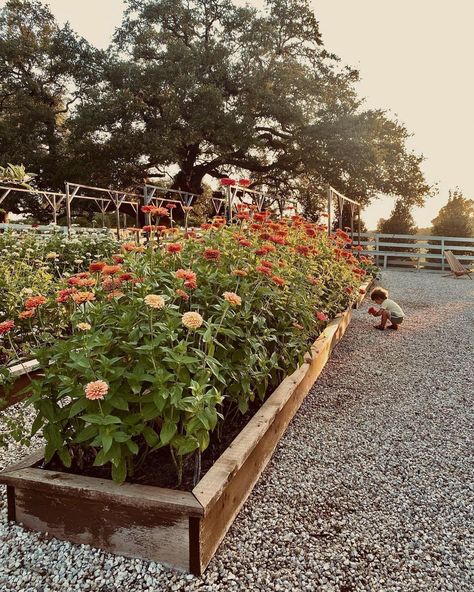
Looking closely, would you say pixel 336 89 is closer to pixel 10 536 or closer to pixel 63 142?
pixel 63 142

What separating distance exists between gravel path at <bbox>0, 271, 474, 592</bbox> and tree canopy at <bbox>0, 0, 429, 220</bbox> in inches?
492

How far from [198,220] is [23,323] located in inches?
744

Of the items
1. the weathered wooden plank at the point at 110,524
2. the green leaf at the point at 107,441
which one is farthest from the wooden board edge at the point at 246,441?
the green leaf at the point at 107,441

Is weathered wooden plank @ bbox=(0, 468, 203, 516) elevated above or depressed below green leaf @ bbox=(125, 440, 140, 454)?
below

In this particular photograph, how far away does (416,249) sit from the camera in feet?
54.9

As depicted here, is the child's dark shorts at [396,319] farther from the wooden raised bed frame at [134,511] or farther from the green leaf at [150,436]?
the green leaf at [150,436]

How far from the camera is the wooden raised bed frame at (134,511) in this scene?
1669 millimetres

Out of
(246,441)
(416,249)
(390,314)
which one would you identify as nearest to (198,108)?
(416,249)

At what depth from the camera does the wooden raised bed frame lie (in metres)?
1.67

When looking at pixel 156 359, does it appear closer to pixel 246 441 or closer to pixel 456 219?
pixel 246 441

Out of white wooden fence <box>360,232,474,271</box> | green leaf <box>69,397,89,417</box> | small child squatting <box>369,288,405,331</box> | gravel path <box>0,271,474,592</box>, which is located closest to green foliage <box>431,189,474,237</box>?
white wooden fence <box>360,232,474,271</box>

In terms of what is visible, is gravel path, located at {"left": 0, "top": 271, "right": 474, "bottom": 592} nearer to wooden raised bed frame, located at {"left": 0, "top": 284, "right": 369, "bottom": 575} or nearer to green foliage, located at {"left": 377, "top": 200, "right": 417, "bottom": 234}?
wooden raised bed frame, located at {"left": 0, "top": 284, "right": 369, "bottom": 575}

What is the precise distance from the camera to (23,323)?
11.7 feet

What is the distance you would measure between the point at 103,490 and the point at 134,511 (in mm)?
128
